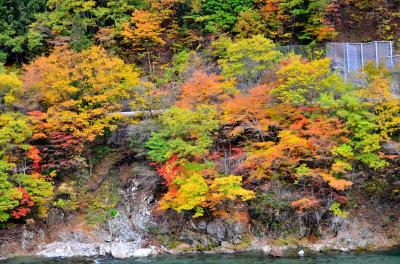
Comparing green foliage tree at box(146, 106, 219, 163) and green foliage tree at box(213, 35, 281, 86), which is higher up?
green foliage tree at box(213, 35, 281, 86)

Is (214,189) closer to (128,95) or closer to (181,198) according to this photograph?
(181,198)

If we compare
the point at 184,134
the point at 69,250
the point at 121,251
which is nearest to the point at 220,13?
the point at 184,134

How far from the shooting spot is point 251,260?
67.2 feet

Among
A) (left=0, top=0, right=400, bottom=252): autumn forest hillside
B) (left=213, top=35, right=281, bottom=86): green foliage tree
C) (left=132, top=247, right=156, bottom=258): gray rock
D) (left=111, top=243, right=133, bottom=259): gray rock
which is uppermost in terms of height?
(left=213, top=35, right=281, bottom=86): green foliage tree

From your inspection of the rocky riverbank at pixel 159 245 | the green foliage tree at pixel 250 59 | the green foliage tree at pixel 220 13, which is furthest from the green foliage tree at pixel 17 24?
the rocky riverbank at pixel 159 245

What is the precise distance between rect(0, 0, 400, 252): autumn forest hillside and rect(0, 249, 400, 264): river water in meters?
2.27

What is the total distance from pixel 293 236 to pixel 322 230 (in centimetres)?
147

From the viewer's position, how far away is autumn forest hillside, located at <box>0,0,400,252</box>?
902 inches

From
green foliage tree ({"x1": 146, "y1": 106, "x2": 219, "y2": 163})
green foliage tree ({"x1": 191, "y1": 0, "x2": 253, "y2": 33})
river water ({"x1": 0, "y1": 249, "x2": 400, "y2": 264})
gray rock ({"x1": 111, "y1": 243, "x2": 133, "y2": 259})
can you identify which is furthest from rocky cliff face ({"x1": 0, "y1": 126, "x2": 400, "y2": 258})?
green foliage tree ({"x1": 191, "y1": 0, "x2": 253, "y2": 33})

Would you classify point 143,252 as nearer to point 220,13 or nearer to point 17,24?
point 220,13

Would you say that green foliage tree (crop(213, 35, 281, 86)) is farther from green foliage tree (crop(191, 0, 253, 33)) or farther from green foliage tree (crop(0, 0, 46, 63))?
green foliage tree (crop(0, 0, 46, 63))

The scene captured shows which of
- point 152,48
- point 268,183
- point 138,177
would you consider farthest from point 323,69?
point 152,48

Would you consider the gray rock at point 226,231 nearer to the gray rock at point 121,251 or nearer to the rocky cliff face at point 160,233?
the rocky cliff face at point 160,233

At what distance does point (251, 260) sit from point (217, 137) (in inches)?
290
